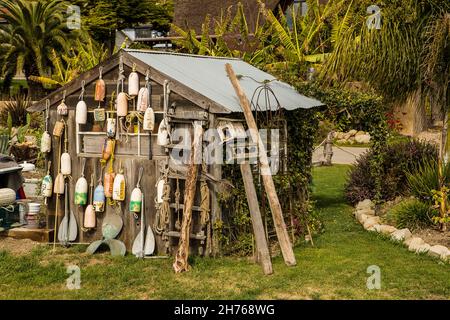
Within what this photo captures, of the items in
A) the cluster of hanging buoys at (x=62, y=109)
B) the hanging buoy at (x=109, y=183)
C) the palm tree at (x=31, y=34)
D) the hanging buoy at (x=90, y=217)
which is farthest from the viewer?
the palm tree at (x=31, y=34)

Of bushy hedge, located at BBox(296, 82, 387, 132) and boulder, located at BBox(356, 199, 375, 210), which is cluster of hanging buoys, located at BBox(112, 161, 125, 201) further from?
boulder, located at BBox(356, 199, 375, 210)

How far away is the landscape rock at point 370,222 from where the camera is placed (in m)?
13.1

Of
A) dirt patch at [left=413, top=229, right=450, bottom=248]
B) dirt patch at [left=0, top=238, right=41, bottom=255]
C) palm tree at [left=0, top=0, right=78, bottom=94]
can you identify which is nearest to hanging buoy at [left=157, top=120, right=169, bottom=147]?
dirt patch at [left=0, top=238, right=41, bottom=255]

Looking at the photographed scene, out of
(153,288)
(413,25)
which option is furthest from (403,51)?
(153,288)

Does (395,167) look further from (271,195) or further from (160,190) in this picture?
(160,190)

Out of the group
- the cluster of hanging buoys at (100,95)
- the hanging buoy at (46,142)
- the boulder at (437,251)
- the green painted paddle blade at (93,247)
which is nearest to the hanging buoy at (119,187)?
the green painted paddle blade at (93,247)

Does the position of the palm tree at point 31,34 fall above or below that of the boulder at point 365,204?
above

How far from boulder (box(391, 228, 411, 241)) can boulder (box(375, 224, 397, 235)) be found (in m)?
0.31

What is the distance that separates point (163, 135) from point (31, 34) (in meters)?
24.5

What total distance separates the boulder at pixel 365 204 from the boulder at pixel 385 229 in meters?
1.79

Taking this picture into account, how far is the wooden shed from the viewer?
10203mm

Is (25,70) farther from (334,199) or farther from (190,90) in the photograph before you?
(190,90)

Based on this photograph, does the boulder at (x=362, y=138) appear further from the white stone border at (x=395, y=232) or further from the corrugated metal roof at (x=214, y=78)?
the corrugated metal roof at (x=214, y=78)

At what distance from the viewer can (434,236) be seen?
11.6m
